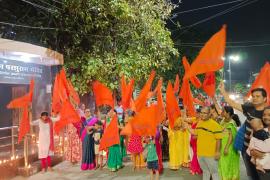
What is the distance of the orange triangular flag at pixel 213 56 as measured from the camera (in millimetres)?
7105

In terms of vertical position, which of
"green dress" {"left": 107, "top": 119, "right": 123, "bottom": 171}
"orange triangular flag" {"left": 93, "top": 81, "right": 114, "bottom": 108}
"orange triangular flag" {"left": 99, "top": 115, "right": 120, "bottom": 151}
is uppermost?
"orange triangular flag" {"left": 93, "top": 81, "right": 114, "bottom": 108}

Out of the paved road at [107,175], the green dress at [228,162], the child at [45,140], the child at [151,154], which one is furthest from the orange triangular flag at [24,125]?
the green dress at [228,162]

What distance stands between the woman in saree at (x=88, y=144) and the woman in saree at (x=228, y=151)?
418cm

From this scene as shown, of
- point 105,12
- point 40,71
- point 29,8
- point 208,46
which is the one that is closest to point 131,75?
point 105,12

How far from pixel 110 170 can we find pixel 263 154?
560 centimetres

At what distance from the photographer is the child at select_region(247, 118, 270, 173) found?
4965 mm

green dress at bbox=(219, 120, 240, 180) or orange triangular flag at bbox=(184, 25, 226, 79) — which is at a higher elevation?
orange triangular flag at bbox=(184, 25, 226, 79)

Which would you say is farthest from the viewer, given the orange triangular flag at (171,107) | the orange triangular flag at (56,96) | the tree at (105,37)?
the tree at (105,37)

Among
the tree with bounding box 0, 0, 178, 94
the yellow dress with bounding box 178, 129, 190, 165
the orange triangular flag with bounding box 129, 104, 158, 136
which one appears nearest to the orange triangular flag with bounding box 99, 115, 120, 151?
the orange triangular flag with bounding box 129, 104, 158, 136

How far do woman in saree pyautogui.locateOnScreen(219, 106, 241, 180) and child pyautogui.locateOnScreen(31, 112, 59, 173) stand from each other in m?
5.01

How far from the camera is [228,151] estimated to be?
22.8 ft

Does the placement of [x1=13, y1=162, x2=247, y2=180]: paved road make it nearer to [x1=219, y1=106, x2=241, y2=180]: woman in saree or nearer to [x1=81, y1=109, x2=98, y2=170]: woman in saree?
[x1=81, y1=109, x2=98, y2=170]: woman in saree

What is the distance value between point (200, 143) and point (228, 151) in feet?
1.79

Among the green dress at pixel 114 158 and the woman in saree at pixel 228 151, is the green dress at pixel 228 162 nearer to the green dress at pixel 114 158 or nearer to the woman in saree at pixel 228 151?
the woman in saree at pixel 228 151
